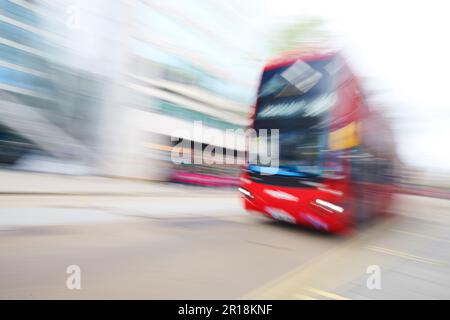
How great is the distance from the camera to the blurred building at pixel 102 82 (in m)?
16.7

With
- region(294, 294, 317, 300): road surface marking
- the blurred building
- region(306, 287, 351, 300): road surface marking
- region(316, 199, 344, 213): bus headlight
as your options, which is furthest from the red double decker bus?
the blurred building

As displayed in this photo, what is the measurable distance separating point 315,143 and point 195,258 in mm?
2821

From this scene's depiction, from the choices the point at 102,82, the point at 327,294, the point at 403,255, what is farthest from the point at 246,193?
the point at 102,82

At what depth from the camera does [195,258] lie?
14.7 feet

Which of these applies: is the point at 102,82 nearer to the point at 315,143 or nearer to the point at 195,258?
the point at 315,143

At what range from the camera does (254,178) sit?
22.4 feet

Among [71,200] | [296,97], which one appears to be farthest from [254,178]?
[71,200]

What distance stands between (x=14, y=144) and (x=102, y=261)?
14481 mm

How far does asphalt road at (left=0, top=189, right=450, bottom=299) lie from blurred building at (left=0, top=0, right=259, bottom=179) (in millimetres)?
10385

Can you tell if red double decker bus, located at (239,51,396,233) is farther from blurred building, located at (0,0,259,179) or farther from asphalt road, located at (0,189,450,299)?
blurred building, located at (0,0,259,179)

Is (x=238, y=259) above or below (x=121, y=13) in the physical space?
below

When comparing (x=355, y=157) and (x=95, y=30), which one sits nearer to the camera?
(x=355, y=157)
